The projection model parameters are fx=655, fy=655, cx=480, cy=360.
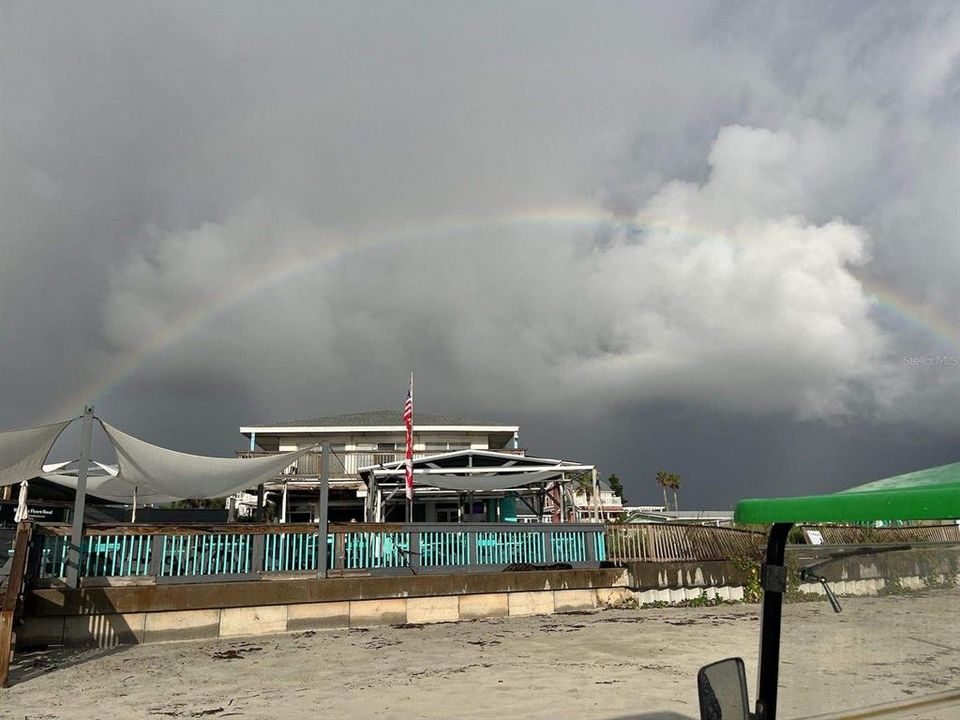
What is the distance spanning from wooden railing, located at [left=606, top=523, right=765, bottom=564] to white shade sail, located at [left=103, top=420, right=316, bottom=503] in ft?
21.4

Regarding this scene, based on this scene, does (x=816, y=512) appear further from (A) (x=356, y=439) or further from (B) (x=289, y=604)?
(A) (x=356, y=439)

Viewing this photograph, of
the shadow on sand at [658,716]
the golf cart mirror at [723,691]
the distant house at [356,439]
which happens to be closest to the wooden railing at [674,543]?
the shadow on sand at [658,716]

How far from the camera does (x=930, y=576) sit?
1.96 meters

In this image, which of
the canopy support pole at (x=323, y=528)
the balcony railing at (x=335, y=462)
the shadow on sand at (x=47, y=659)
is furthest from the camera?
the balcony railing at (x=335, y=462)

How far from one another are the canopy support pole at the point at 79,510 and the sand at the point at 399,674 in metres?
1.12

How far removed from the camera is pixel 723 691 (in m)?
1.83

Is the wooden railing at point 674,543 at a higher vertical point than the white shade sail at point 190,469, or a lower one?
lower

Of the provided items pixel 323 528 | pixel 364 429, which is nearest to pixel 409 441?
pixel 323 528

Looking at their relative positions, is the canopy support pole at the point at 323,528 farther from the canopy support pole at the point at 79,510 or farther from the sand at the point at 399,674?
the canopy support pole at the point at 79,510

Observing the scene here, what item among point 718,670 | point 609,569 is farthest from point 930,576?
point 609,569

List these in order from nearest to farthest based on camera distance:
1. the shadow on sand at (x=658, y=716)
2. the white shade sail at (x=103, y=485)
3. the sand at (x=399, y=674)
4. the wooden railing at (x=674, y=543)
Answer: the shadow on sand at (x=658, y=716)
the sand at (x=399, y=674)
the wooden railing at (x=674, y=543)
the white shade sail at (x=103, y=485)

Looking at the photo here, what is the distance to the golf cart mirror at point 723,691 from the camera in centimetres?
176

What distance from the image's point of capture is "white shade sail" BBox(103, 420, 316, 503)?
10867 millimetres

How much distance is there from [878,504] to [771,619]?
54 cm
